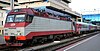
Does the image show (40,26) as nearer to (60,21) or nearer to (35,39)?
(35,39)

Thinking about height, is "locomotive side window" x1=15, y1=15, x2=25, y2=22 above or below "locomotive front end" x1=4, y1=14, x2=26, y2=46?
above

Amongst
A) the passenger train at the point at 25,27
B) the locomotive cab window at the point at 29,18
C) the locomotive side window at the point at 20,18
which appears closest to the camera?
the passenger train at the point at 25,27


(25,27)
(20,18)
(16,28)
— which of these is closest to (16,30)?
(16,28)

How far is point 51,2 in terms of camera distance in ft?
264

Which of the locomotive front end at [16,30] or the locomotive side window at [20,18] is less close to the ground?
the locomotive side window at [20,18]

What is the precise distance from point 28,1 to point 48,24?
68554mm

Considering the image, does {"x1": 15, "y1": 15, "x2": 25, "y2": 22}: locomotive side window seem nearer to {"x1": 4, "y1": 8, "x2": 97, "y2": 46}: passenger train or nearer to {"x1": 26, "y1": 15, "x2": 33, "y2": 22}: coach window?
{"x1": 4, "y1": 8, "x2": 97, "y2": 46}: passenger train

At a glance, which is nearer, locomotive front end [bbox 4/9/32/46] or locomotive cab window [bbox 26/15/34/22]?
locomotive front end [bbox 4/9/32/46]

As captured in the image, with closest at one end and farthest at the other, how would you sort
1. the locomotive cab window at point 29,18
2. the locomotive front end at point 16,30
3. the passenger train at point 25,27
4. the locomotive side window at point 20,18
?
the locomotive front end at point 16,30 → the passenger train at point 25,27 → the locomotive side window at point 20,18 → the locomotive cab window at point 29,18

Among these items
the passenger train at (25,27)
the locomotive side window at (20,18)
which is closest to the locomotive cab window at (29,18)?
the passenger train at (25,27)

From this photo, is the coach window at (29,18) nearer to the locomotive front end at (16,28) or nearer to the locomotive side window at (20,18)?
the locomotive front end at (16,28)

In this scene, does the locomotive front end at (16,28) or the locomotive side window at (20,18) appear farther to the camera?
the locomotive side window at (20,18)

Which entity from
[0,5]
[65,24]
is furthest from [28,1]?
[65,24]

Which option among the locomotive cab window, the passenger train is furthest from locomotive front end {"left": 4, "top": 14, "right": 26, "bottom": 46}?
the locomotive cab window
